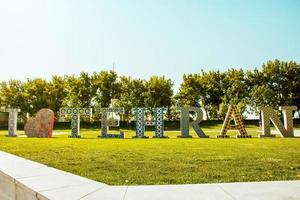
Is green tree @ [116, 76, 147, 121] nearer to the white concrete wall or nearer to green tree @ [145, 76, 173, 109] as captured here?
green tree @ [145, 76, 173, 109]

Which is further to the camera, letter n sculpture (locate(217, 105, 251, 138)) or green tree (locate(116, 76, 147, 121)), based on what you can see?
green tree (locate(116, 76, 147, 121))

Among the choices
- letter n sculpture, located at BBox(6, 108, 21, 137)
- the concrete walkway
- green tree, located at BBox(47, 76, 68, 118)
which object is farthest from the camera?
green tree, located at BBox(47, 76, 68, 118)

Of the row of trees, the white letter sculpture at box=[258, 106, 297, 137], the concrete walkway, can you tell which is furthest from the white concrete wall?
the row of trees

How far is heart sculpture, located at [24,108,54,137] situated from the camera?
2508 centimetres

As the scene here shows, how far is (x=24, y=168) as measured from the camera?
271 inches

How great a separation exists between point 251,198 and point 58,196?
281cm

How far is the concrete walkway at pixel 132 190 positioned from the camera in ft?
14.2

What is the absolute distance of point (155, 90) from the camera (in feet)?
207

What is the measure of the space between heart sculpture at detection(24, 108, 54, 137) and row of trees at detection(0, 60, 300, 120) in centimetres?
3329

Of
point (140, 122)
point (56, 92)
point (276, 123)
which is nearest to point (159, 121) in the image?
point (140, 122)

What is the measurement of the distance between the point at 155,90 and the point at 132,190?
2298 inches

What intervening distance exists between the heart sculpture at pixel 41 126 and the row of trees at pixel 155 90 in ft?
109

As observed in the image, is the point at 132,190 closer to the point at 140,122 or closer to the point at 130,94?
the point at 140,122

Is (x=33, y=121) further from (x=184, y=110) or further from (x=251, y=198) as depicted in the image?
(x=251, y=198)
